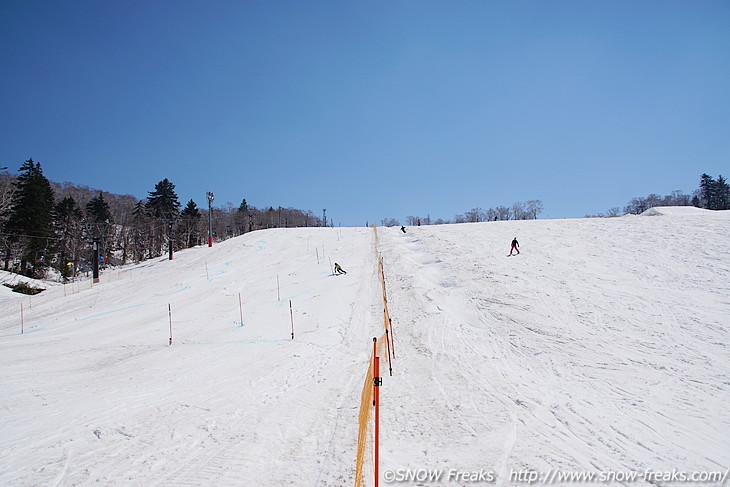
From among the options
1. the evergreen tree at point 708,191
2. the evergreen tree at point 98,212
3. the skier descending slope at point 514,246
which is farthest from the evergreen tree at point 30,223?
the evergreen tree at point 708,191

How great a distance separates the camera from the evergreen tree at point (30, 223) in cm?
5062

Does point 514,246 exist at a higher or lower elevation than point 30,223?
lower

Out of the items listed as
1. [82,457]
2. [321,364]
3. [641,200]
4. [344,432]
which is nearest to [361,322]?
→ [321,364]

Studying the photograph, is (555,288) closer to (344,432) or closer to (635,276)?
(635,276)

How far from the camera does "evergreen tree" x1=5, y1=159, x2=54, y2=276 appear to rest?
50625mm

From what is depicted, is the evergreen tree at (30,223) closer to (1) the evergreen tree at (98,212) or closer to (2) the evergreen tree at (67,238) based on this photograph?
(2) the evergreen tree at (67,238)

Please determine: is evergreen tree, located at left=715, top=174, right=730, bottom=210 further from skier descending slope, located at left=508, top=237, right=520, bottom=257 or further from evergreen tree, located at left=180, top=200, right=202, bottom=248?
evergreen tree, located at left=180, top=200, right=202, bottom=248

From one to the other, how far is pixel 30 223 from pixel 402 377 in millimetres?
64274

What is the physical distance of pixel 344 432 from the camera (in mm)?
7102

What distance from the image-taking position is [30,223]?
170 feet

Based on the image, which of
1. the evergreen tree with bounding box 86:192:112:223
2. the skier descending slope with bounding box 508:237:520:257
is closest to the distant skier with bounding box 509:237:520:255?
the skier descending slope with bounding box 508:237:520:257

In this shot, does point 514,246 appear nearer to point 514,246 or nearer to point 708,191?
point 514,246

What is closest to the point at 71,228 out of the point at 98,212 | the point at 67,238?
the point at 67,238

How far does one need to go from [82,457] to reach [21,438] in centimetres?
202
